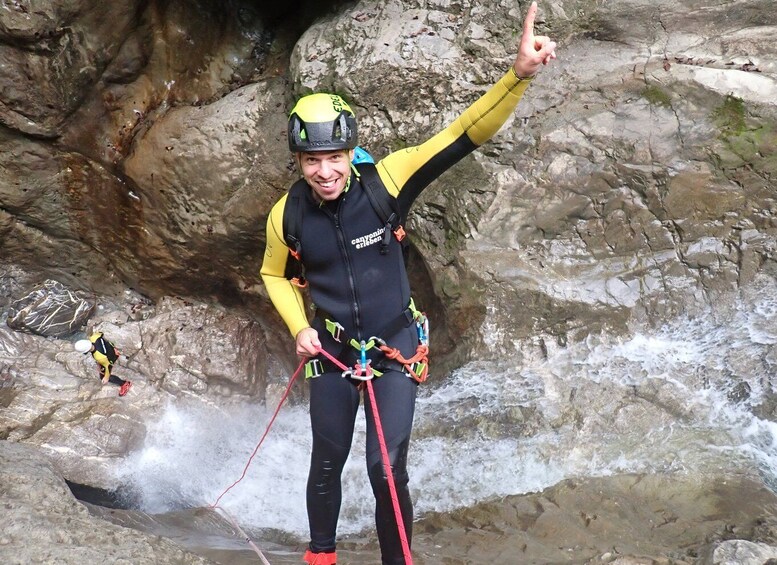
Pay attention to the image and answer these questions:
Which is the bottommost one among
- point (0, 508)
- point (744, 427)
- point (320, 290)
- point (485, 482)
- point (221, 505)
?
point (221, 505)

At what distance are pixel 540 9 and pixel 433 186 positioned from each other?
1.70 meters

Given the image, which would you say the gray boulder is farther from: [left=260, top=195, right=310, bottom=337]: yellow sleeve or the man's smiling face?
the man's smiling face

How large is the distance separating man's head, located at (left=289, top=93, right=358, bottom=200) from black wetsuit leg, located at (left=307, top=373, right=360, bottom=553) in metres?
1.06

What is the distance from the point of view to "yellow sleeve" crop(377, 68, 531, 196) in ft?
10.9

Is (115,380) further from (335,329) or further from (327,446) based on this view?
(335,329)

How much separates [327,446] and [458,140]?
1796mm

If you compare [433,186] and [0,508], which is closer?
[0,508]

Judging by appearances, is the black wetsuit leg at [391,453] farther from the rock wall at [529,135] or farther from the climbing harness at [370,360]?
the rock wall at [529,135]

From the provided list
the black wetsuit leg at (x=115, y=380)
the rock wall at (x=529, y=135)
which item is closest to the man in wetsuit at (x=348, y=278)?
the rock wall at (x=529, y=135)

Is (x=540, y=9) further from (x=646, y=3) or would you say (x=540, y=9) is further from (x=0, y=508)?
(x=0, y=508)

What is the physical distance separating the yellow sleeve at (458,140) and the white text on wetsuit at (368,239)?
0.22m

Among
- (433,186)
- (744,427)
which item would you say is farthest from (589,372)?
(433,186)

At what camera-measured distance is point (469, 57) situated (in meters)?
5.59

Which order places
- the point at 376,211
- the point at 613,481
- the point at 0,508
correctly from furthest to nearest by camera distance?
the point at 613,481 → the point at 376,211 → the point at 0,508
